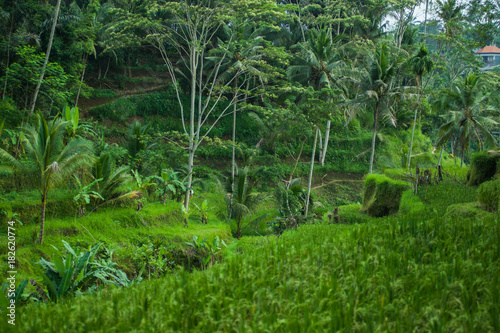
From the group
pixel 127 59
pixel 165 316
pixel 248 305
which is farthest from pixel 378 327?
pixel 127 59

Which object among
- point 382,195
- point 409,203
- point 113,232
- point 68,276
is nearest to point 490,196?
point 409,203

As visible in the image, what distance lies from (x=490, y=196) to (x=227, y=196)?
1248 centimetres

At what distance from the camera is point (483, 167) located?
1347 centimetres

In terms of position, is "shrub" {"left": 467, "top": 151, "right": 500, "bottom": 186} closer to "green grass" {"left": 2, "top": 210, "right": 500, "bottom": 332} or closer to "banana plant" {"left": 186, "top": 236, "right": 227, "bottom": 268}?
"banana plant" {"left": 186, "top": 236, "right": 227, "bottom": 268}

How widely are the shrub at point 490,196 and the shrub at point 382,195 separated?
761cm

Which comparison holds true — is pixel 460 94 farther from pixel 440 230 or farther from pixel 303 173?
pixel 440 230

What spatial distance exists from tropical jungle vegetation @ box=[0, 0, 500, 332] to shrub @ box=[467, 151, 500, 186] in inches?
1.9

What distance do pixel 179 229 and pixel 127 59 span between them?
22.0 m

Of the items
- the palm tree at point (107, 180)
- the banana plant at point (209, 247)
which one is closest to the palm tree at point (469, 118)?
the banana plant at point (209, 247)

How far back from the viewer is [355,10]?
3173 cm

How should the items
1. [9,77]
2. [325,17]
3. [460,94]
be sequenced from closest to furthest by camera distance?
[9,77] < [460,94] < [325,17]

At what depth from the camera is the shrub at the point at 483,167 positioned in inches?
519

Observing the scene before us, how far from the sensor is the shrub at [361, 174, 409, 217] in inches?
620

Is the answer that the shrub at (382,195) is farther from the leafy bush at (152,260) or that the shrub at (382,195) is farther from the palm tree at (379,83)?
the leafy bush at (152,260)
